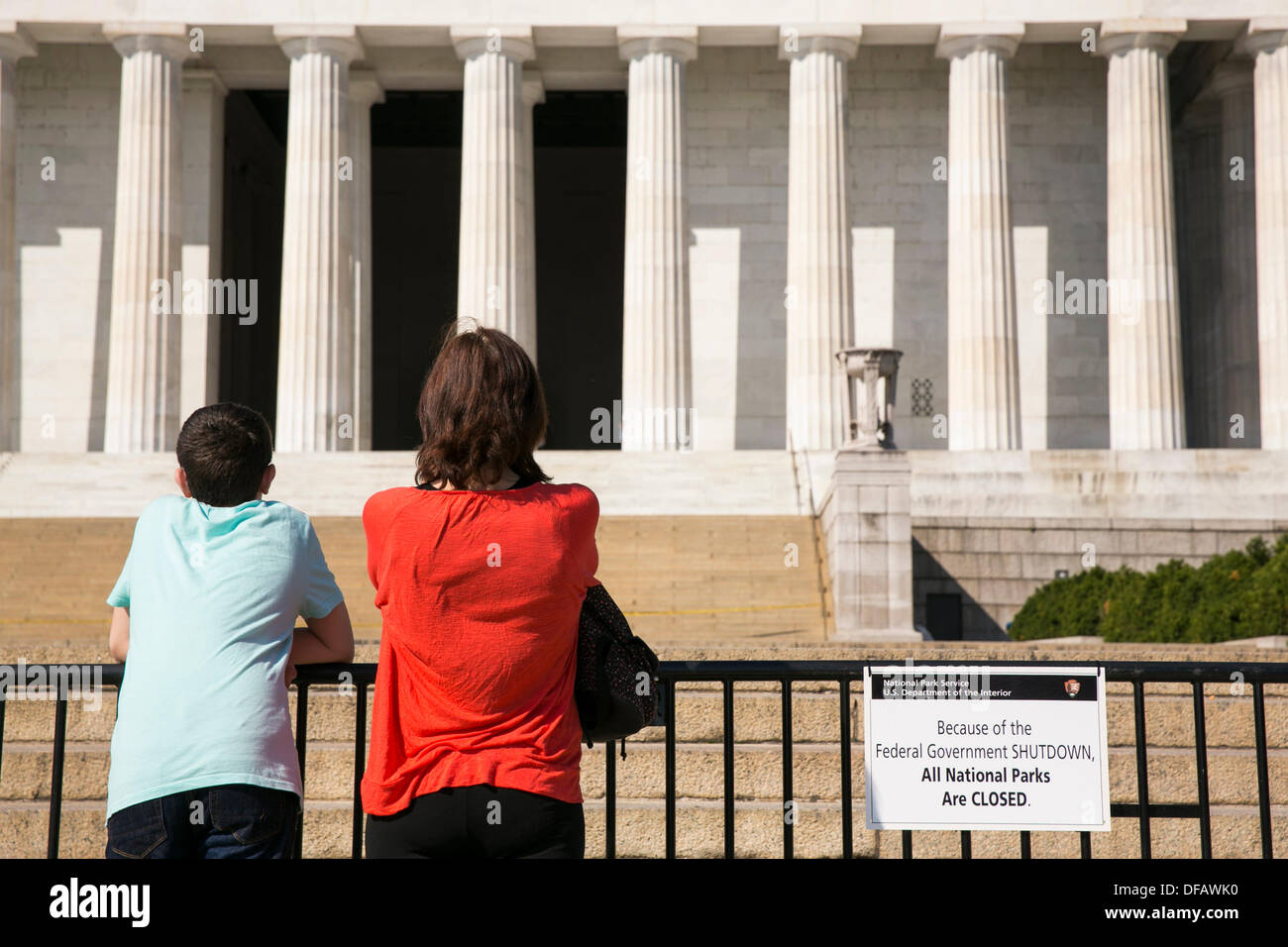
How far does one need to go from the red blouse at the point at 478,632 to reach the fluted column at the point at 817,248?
107 feet

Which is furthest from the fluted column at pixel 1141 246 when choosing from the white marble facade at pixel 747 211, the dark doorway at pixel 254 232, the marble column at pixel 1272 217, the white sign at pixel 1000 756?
the white sign at pixel 1000 756

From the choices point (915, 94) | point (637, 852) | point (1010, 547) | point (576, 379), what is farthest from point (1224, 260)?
point (637, 852)

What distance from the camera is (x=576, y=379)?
2303 inches

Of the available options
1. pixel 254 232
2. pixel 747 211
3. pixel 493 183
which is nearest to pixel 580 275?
pixel 254 232

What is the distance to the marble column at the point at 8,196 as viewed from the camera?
39.0 meters

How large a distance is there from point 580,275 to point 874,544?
129ft

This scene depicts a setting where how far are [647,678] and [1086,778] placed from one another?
2.15 metres

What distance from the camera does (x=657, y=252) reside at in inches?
1496

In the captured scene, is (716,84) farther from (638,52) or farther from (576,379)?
(576,379)

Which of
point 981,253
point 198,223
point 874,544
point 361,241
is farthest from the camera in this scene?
point 198,223

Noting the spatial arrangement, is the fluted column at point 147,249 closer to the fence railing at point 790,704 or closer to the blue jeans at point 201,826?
the fence railing at point 790,704

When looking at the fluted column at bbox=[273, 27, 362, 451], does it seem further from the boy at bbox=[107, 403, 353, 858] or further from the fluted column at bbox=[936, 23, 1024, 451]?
the boy at bbox=[107, 403, 353, 858]

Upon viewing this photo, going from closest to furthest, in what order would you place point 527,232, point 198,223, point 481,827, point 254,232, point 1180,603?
point 481,827 < point 1180,603 < point 527,232 < point 198,223 < point 254,232

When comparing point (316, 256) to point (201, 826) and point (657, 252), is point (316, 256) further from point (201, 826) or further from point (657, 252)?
point (201, 826)
